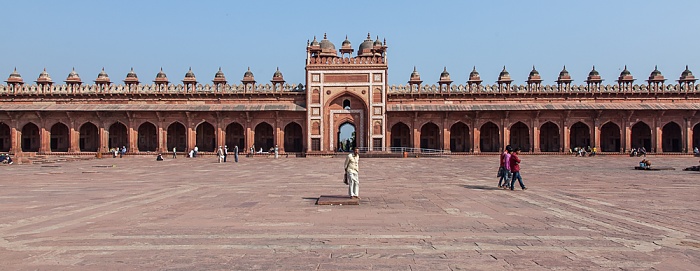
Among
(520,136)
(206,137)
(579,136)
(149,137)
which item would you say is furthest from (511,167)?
(149,137)

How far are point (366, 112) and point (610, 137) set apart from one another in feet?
56.6

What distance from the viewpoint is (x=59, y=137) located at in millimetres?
38188

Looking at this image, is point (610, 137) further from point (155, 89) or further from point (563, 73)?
point (155, 89)

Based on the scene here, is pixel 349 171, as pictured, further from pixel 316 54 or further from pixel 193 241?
pixel 316 54

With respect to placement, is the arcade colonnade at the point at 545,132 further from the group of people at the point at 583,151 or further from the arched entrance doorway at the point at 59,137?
the arched entrance doorway at the point at 59,137

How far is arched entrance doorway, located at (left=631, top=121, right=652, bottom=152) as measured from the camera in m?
36.9

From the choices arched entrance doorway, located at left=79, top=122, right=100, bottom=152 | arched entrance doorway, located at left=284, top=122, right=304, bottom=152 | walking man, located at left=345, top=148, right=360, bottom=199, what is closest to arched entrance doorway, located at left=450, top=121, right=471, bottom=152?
arched entrance doorway, located at left=284, top=122, right=304, bottom=152

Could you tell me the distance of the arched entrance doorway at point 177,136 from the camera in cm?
3803

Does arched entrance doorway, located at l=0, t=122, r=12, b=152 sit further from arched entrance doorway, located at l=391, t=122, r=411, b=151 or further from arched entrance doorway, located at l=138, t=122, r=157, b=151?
arched entrance doorway, located at l=391, t=122, r=411, b=151

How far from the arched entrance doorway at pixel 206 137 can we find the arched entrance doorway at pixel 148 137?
3.18 metres

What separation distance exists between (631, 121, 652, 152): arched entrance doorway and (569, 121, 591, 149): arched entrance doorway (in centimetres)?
342

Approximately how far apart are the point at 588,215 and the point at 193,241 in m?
5.41

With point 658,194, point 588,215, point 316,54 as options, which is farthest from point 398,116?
point 588,215

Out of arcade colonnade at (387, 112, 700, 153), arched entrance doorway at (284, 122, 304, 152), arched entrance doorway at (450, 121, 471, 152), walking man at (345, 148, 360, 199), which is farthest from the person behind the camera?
arched entrance doorway at (284, 122, 304, 152)
